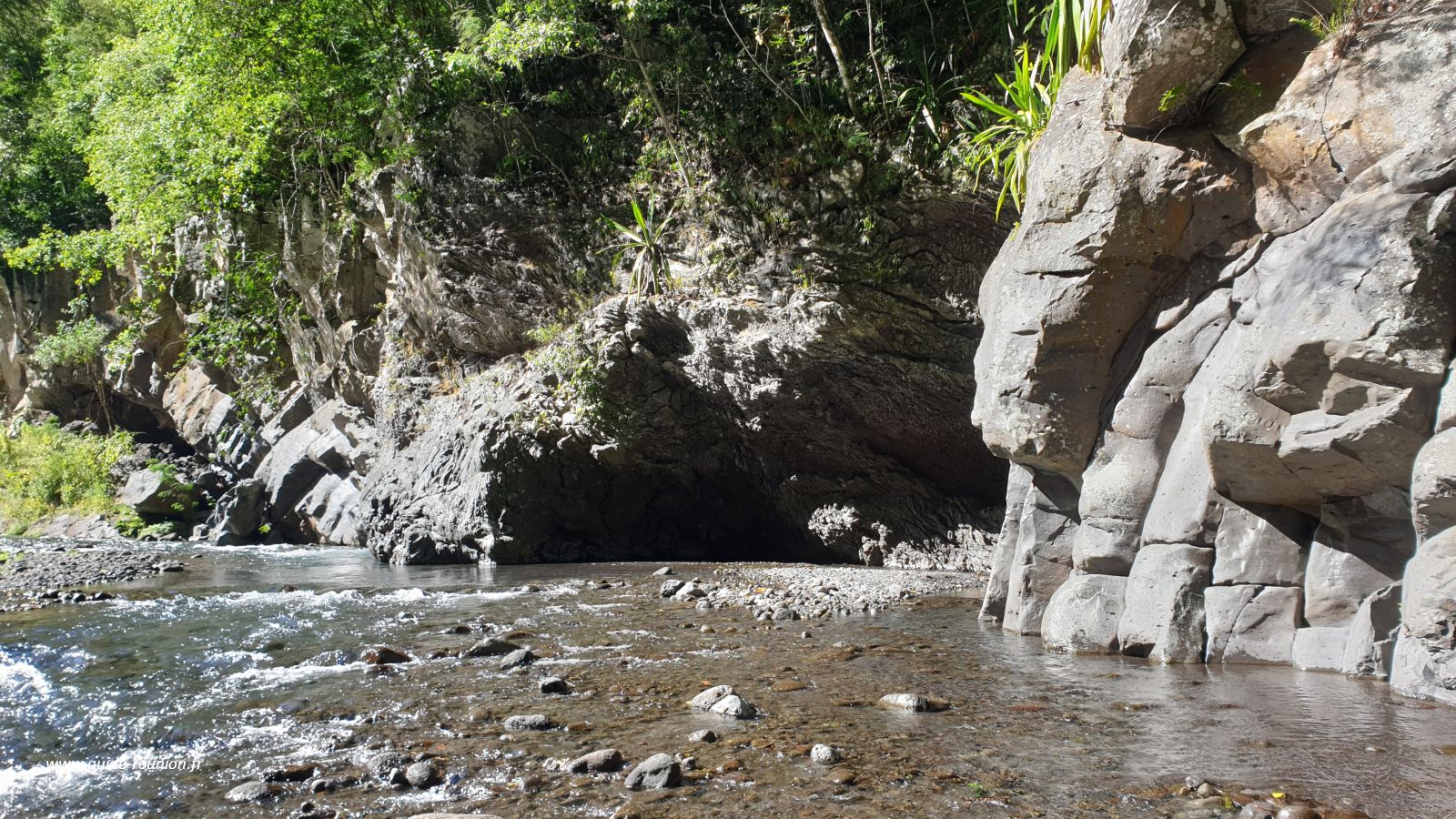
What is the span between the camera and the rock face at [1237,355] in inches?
212

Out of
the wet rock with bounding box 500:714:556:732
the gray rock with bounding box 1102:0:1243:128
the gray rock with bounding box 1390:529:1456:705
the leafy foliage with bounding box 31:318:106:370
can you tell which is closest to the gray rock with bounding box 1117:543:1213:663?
the gray rock with bounding box 1390:529:1456:705

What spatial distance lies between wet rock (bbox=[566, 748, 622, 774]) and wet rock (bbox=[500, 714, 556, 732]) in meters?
0.79

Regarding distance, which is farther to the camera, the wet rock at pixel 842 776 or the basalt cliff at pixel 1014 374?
the basalt cliff at pixel 1014 374

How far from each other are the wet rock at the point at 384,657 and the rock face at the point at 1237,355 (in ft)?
17.3

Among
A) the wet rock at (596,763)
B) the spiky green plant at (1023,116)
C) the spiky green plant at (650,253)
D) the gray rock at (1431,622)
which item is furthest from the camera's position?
the spiky green plant at (650,253)

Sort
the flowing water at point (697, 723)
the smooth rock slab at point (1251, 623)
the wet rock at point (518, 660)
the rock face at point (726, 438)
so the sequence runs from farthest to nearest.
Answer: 1. the rock face at point (726, 438)
2. the wet rock at point (518, 660)
3. the smooth rock slab at point (1251, 623)
4. the flowing water at point (697, 723)

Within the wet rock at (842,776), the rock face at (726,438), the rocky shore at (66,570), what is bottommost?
the rocky shore at (66,570)

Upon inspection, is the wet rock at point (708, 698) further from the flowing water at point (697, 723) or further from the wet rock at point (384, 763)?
the wet rock at point (384, 763)

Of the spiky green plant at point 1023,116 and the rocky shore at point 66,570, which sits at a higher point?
the spiky green plant at point 1023,116

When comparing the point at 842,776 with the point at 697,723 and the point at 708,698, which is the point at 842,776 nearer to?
the point at 697,723

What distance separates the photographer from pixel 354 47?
1861cm

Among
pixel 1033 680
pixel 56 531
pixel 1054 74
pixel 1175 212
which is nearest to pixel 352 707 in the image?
pixel 1033 680

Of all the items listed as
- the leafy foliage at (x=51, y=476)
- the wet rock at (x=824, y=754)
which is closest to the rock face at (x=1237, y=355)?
the wet rock at (x=824, y=754)

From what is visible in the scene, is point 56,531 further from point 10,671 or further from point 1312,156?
point 1312,156
